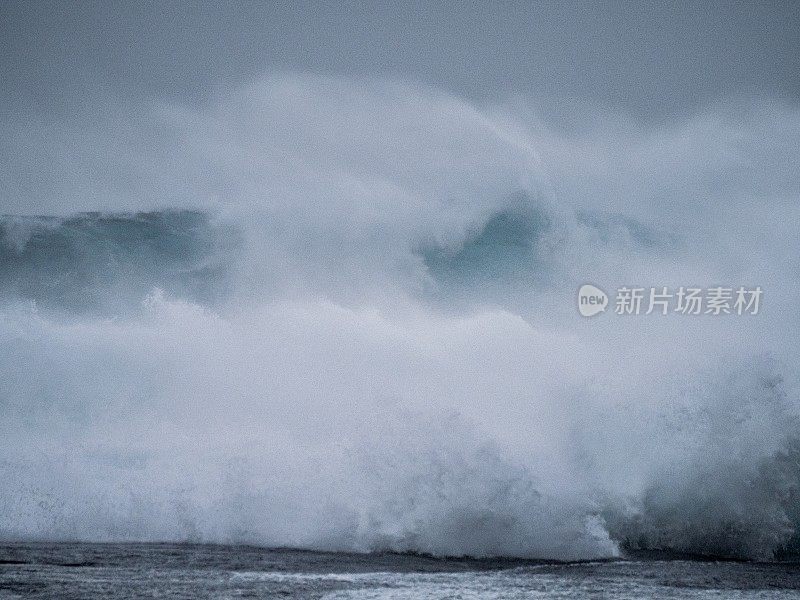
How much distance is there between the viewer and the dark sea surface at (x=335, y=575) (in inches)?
228

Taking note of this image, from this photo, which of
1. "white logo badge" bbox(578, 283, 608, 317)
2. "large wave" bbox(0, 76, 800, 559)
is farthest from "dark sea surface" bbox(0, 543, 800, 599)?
"white logo badge" bbox(578, 283, 608, 317)

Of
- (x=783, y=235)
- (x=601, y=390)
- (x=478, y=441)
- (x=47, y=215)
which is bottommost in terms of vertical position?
(x=478, y=441)

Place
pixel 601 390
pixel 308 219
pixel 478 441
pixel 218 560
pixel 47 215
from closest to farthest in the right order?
1. pixel 218 560
2. pixel 478 441
3. pixel 601 390
4. pixel 47 215
5. pixel 308 219

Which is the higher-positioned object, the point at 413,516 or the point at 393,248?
the point at 393,248

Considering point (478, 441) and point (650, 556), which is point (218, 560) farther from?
point (650, 556)

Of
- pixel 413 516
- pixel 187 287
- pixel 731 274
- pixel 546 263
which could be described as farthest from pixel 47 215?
pixel 731 274

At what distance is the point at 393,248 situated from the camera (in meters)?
17.8

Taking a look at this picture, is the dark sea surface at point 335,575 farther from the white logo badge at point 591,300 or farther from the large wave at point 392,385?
the white logo badge at point 591,300

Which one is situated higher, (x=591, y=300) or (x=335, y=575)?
(x=591, y=300)

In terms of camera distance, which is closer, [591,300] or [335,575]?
[335,575]

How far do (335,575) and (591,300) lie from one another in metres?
10.4

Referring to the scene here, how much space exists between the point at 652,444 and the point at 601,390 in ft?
3.51

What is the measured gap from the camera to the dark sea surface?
19.0 feet

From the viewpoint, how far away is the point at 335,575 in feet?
21.9
